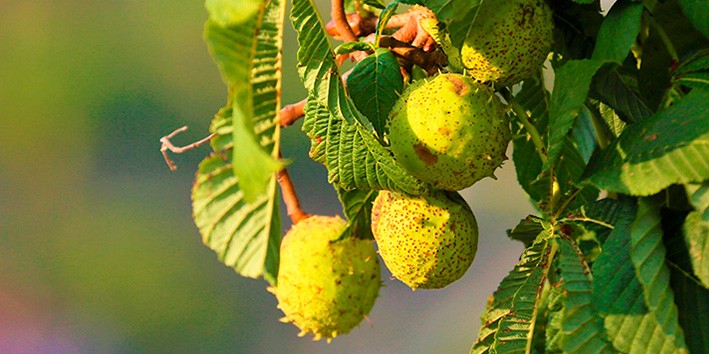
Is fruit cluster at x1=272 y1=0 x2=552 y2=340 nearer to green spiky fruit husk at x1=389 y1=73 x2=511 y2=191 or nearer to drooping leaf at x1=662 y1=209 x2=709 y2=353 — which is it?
green spiky fruit husk at x1=389 y1=73 x2=511 y2=191

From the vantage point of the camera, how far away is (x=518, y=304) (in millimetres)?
711

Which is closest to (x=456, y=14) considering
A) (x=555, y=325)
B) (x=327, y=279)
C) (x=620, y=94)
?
(x=620, y=94)

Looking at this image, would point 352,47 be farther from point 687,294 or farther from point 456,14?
point 687,294

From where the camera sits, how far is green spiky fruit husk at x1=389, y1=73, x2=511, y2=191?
65 cm

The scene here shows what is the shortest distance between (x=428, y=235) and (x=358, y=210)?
12 cm

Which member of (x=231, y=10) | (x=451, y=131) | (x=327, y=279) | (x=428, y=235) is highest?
(x=231, y=10)

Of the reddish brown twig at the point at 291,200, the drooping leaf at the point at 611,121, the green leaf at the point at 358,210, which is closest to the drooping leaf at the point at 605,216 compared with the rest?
the drooping leaf at the point at 611,121

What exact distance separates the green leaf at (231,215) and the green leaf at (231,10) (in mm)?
62

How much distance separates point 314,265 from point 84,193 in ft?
16.4

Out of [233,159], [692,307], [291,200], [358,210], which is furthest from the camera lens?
[291,200]

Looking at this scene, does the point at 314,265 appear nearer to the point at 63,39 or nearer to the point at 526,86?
the point at 526,86

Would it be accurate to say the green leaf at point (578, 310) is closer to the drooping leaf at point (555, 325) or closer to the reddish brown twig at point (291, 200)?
the drooping leaf at point (555, 325)

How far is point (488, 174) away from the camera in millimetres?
671

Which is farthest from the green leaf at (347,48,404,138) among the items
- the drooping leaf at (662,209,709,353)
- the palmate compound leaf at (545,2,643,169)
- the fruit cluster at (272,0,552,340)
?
the drooping leaf at (662,209,709,353)
